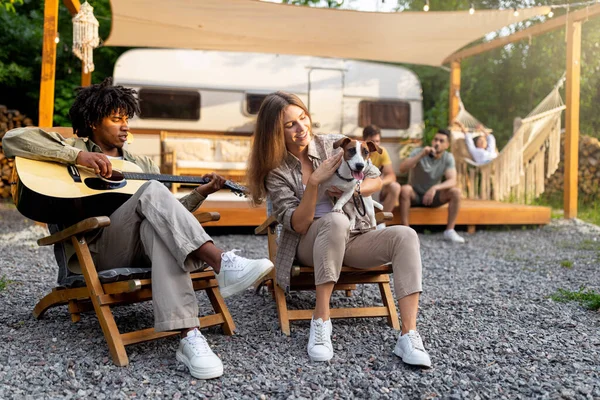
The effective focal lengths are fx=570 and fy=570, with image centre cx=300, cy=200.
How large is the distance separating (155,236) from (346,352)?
841 millimetres

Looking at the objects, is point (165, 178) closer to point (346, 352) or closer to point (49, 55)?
point (346, 352)

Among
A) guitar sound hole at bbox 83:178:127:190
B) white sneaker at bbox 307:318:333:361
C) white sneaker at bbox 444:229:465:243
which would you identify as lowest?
white sneaker at bbox 444:229:465:243

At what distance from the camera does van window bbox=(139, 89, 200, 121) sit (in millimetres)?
6598

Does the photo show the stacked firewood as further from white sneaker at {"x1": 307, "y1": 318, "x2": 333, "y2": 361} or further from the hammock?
white sneaker at {"x1": 307, "y1": 318, "x2": 333, "y2": 361}

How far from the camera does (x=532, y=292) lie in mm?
3209

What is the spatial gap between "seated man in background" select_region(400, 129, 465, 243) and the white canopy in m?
1.19

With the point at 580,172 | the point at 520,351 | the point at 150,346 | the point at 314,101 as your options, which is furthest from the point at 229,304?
the point at 580,172

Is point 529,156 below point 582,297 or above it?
above

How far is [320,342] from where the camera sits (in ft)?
6.93

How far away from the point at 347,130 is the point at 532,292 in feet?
14.0

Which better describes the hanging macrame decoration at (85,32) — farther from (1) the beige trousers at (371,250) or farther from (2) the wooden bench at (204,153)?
(1) the beige trousers at (371,250)

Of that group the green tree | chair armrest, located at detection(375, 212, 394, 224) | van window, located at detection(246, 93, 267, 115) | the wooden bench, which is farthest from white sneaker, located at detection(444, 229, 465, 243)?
the green tree

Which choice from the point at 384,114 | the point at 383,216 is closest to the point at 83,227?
the point at 383,216

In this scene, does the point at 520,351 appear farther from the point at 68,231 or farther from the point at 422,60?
the point at 422,60
